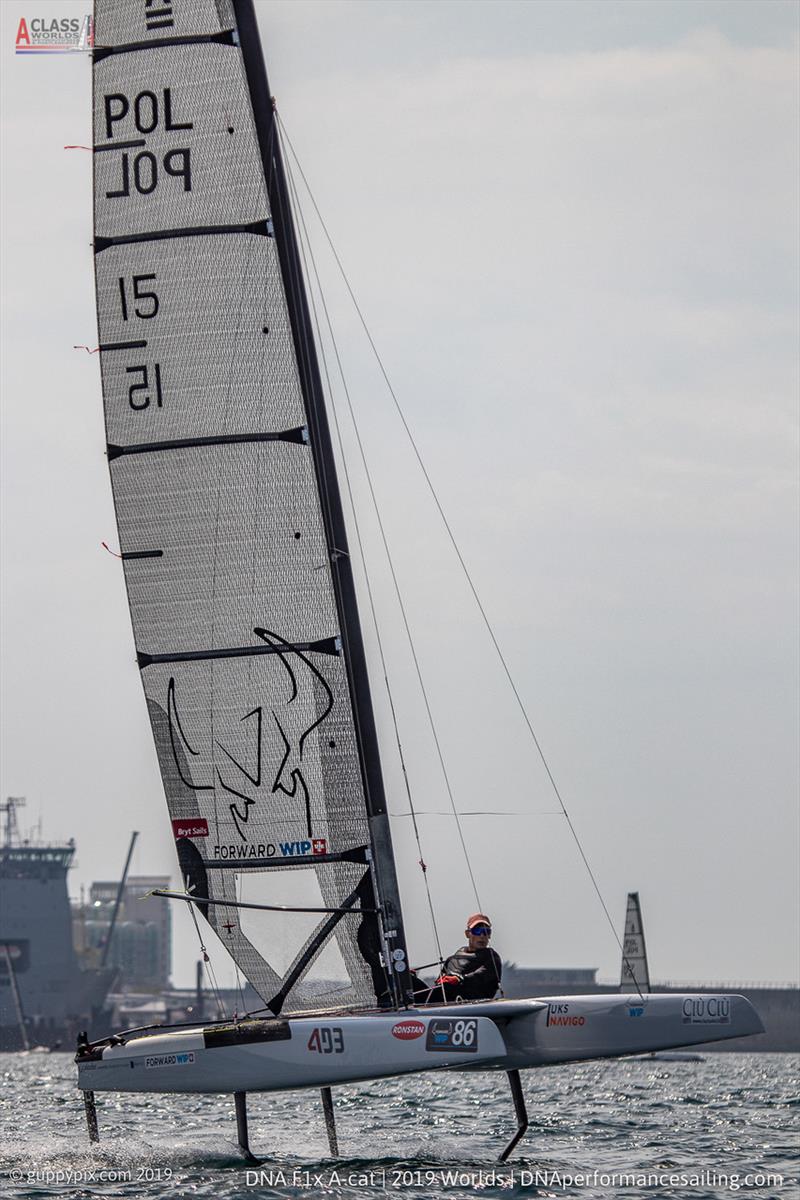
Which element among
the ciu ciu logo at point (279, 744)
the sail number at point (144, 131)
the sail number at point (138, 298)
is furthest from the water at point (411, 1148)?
the sail number at point (144, 131)

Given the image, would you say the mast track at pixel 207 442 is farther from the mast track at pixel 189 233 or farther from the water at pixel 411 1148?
the water at pixel 411 1148

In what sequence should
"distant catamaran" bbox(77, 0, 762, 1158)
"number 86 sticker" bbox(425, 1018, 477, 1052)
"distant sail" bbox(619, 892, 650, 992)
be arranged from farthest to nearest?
A: "distant sail" bbox(619, 892, 650, 992)
"distant catamaran" bbox(77, 0, 762, 1158)
"number 86 sticker" bbox(425, 1018, 477, 1052)

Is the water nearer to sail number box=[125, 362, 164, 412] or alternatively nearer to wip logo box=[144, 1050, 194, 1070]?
wip logo box=[144, 1050, 194, 1070]

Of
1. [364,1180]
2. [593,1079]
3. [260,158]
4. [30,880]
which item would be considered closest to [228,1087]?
[364,1180]

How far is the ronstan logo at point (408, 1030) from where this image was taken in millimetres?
13391

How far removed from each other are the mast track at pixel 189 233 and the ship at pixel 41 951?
70.4 m

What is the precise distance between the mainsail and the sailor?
1.36ft

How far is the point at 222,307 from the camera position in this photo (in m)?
15.6

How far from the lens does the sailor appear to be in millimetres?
14805

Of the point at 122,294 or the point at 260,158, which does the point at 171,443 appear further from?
the point at 260,158

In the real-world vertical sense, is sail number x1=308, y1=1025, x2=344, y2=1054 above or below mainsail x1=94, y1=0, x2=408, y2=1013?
below

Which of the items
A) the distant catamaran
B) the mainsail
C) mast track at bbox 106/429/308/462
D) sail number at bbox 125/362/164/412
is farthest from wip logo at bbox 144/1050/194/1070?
sail number at bbox 125/362/164/412

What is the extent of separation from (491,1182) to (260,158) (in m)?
8.51

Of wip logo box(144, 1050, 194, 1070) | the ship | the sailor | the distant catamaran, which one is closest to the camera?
wip logo box(144, 1050, 194, 1070)
